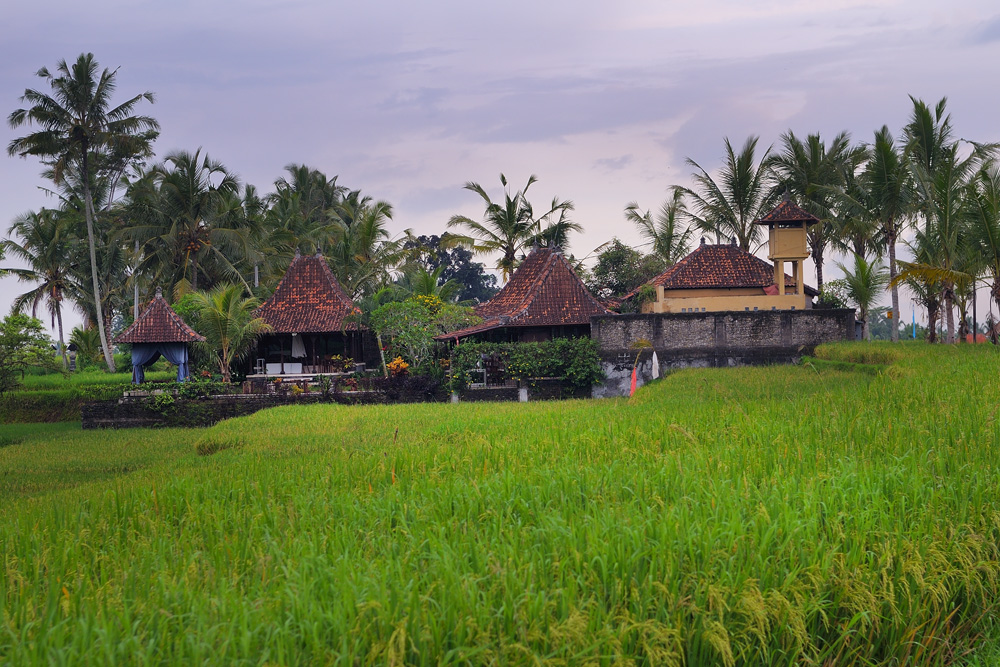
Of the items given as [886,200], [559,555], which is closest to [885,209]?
[886,200]

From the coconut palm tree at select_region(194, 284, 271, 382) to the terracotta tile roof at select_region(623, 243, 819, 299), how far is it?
1127 cm

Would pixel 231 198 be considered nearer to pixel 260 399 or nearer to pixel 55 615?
pixel 260 399

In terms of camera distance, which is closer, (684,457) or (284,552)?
(284,552)

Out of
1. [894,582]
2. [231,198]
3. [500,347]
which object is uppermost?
[231,198]

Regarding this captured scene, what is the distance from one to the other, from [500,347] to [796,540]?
1704 centimetres

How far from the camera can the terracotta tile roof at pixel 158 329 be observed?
21.6 m

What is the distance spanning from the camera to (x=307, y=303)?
24.3 m

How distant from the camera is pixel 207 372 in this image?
2405 cm

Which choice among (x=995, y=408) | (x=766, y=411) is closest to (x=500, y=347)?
(x=766, y=411)

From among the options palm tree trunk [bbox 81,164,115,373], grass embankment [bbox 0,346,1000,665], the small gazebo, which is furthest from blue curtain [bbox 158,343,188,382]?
grass embankment [bbox 0,346,1000,665]

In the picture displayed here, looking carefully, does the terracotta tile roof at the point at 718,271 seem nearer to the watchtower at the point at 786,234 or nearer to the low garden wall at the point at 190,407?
the watchtower at the point at 786,234

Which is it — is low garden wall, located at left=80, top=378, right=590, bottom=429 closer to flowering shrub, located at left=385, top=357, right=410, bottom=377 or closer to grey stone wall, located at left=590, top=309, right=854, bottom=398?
flowering shrub, located at left=385, top=357, right=410, bottom=377

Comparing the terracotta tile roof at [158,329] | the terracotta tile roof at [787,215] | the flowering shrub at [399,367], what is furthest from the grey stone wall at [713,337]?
the terracotta tile roof at [158,329]

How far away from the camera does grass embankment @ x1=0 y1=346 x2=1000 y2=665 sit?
10.7 ft
